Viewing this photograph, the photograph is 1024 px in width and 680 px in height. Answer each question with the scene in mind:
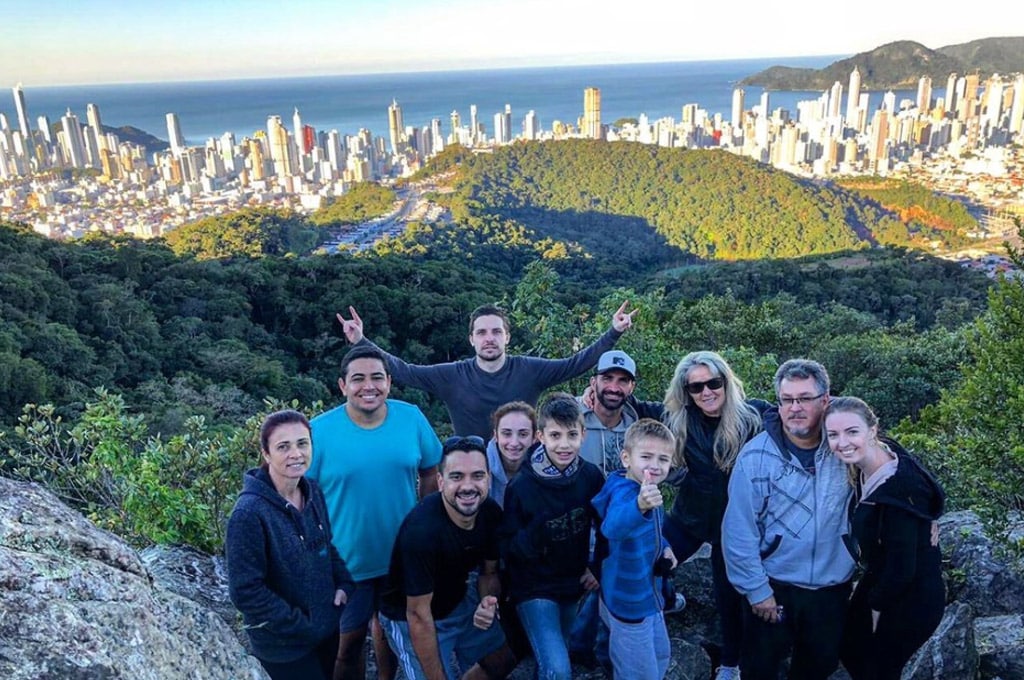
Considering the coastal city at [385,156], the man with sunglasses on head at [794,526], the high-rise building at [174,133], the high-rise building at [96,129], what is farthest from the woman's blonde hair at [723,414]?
the high-rise building at [174,133]

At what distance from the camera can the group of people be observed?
223 centimetres

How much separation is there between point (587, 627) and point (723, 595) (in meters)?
0.60

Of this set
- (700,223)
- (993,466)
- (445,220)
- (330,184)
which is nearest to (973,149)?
(700,223)

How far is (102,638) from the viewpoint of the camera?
1.46m

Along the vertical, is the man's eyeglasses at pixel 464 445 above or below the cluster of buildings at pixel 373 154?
above

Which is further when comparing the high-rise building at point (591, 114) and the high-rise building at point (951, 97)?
the high-rise building at point (951, 97)

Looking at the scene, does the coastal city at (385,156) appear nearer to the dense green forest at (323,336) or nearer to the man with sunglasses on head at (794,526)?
the dense green forest at (323,336)

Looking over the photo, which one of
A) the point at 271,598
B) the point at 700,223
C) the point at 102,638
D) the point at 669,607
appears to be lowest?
the point at 700,223

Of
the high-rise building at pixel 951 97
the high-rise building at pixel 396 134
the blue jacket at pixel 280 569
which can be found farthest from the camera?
the high-rise building at pixel 951 97

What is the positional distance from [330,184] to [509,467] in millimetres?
97407

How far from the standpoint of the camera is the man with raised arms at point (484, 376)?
10.7 feet

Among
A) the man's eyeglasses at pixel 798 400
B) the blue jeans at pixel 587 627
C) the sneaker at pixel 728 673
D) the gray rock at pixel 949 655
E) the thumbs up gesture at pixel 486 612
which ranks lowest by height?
the sneaker at pixel 728 673

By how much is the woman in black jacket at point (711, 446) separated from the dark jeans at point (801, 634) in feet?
0.63

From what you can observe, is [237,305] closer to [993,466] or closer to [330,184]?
[993,466]
